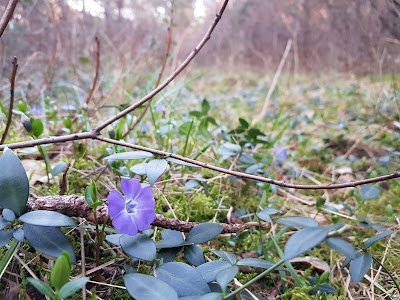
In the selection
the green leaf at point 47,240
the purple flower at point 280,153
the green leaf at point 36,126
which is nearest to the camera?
the green leaf at point 47,240

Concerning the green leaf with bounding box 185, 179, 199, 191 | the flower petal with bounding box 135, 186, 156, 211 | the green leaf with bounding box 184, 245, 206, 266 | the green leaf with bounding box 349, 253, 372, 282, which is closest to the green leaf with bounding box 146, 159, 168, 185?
the flower petal with bounding box 135, 186, 156, 211

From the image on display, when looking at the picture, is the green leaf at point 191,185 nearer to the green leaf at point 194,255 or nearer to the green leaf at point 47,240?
the green leaf at point 194,255

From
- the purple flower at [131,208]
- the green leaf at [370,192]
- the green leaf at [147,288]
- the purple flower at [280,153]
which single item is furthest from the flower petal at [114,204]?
the purple flower at [280,153]

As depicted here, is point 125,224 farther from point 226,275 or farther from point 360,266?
point 360,266

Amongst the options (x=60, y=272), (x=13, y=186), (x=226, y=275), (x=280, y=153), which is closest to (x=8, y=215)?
(x=13, y=186)

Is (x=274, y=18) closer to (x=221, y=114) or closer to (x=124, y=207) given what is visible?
(x=221, y=114)

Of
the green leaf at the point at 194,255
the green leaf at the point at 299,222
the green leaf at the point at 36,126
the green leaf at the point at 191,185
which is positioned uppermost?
the green leaf at the point at 36,126
